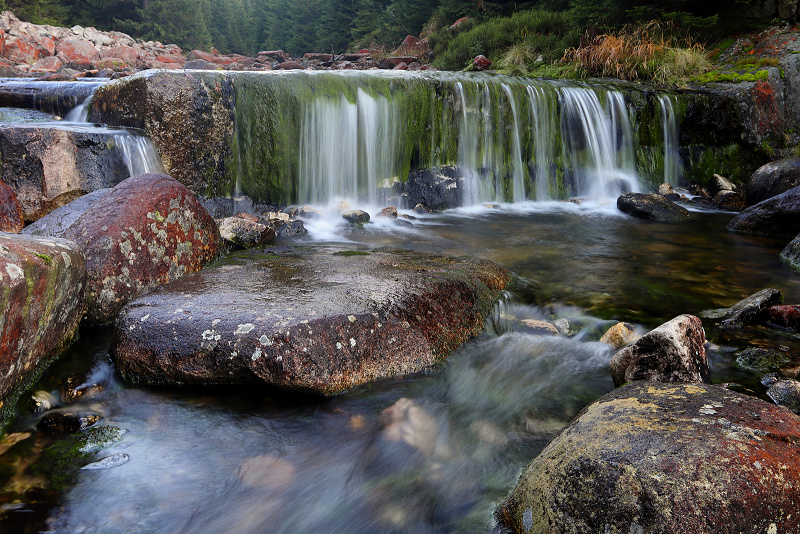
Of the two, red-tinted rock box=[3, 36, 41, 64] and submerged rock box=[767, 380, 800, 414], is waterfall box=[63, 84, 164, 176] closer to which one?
submerged rock box=[767, 380, 800, 414]

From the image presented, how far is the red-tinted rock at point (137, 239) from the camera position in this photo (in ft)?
12.9

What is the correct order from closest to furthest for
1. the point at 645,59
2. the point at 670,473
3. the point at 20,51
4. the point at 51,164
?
1. the point at 670,473
2. the point at 51,164
3. the point at 645,59
4. the point at 20,51

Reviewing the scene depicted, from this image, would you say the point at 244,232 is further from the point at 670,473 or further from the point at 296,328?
the point at 670,473

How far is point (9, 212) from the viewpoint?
5.07 m

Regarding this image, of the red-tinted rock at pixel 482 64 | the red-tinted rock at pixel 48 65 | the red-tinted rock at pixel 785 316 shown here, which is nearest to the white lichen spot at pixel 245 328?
the red-tinted rock at pixel 785 316

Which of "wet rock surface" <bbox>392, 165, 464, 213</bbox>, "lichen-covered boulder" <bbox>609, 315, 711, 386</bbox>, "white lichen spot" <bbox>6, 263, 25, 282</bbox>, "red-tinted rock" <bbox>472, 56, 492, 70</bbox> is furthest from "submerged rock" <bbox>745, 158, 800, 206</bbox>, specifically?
"white lichen spot" <bbox>6, 263, 25, 282</bbox>

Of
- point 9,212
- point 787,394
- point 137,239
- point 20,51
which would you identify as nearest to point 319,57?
point 20,51

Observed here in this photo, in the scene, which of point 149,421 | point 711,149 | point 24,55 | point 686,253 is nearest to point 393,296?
point 149,421

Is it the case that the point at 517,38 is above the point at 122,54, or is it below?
below

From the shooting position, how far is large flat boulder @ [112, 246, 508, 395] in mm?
3039

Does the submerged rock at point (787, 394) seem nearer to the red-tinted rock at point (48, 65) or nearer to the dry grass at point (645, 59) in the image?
the dry grass at point (645, 59)

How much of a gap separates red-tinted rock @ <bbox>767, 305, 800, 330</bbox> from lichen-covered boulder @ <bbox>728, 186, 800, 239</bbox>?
3.61 metres

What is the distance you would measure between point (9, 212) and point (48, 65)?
2064 centimetres

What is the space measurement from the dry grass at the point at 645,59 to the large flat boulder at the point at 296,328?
10486mm
